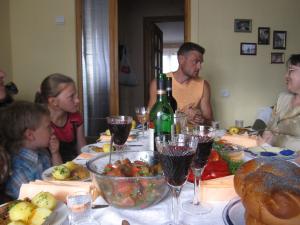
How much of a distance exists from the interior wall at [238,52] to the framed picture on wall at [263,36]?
0.05m

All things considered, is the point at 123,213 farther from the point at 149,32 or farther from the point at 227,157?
the point at 149,32

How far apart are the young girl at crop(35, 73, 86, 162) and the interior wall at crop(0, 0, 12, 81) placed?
1.94 m

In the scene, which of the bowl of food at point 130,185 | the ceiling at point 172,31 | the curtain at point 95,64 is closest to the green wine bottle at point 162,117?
the bowl of food at point 130,185

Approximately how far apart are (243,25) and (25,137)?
3007 millimetres

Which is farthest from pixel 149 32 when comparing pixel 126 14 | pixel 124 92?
pixel 124 92

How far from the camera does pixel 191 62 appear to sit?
8.34 ft

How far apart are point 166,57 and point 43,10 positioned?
7.63m

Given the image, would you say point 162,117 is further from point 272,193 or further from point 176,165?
point 272,193

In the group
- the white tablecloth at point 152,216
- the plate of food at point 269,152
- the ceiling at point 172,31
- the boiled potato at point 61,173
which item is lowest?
the white tablecloth at point 152,216

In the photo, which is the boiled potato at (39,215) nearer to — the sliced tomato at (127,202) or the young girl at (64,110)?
the sliced tomato at (127,202)

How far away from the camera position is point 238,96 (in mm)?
3746

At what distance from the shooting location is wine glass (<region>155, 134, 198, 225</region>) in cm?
67

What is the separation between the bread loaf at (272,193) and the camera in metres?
0.51

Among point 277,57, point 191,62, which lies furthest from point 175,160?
point 277,57
